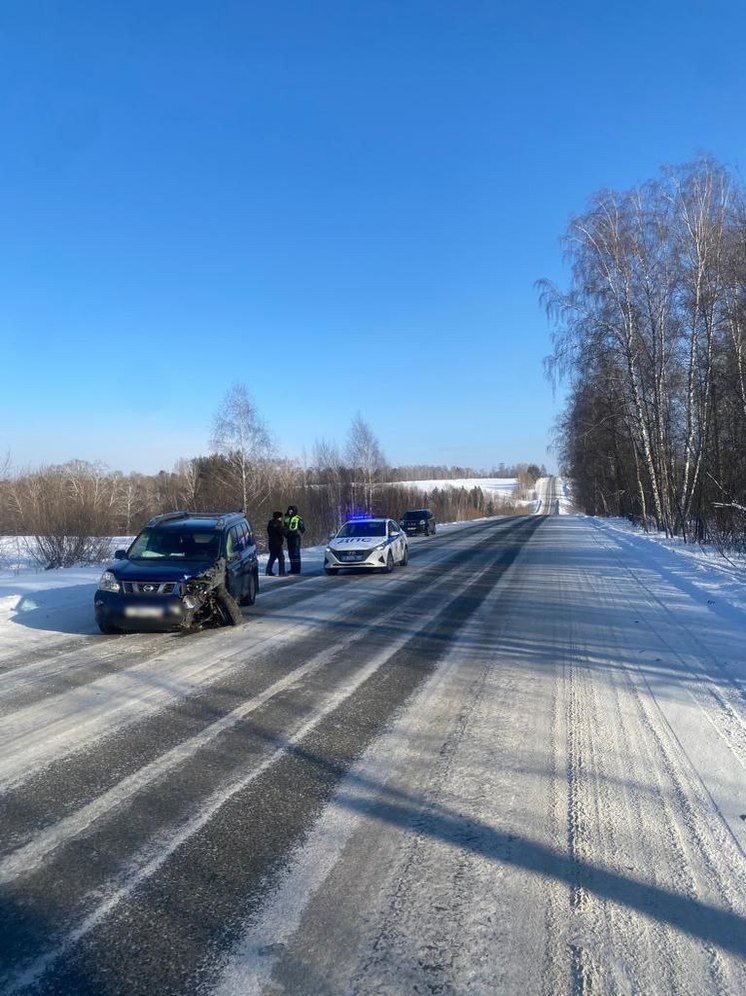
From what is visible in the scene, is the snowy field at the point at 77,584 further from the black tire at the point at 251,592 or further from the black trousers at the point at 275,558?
the black tire at the point at 251,592

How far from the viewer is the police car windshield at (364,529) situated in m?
19.3

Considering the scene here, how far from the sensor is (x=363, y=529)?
19.6m

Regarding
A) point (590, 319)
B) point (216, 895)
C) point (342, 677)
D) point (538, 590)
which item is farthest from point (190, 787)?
point (590, 319)

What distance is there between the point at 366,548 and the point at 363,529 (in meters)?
A: 1.72

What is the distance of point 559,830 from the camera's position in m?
3.91

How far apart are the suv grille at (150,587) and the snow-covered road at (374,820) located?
0.91m

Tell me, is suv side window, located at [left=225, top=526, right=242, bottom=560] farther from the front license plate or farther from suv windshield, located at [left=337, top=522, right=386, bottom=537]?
suv windshield, located at [left=337, top=522, right=386, bottom=537]

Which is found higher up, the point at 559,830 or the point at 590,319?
the point at 590,319

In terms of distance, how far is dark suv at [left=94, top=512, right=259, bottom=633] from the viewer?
Answer: 30.3 ft

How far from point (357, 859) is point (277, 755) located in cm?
159

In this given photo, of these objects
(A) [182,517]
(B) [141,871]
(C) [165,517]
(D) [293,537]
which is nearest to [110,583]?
(C) [165,517]

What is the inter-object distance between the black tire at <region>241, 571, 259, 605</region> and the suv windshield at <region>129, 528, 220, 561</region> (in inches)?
56.1

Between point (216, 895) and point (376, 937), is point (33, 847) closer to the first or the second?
point (216, 895)

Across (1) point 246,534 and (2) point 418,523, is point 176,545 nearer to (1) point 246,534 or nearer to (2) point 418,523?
(1) point 246,534
